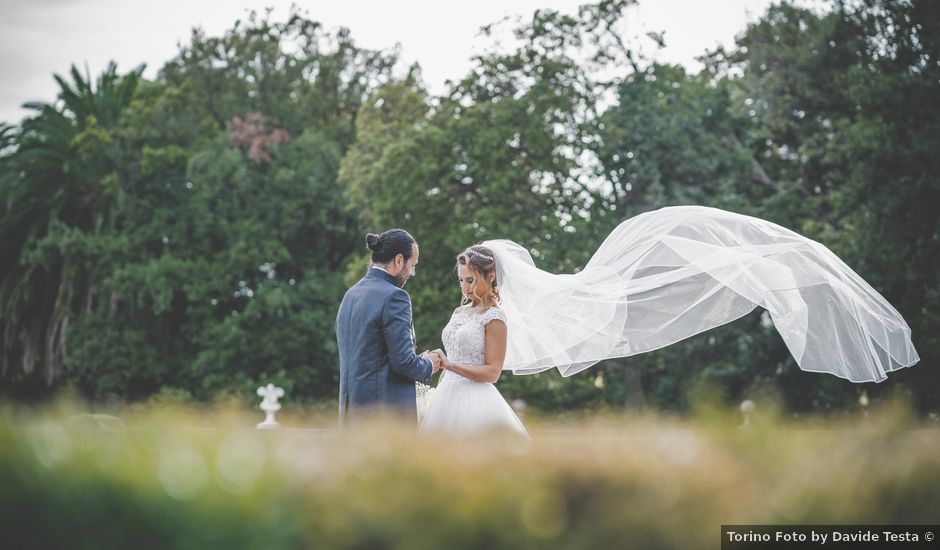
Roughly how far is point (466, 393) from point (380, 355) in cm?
87

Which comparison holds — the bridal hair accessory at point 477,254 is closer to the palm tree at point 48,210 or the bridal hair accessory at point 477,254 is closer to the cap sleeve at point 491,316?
the cap sleeve at point 491,316

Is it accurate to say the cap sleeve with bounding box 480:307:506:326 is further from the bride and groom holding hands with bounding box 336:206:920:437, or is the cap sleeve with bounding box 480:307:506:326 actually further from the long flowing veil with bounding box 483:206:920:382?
the long flowing veil with bounding box 483:206:920:382

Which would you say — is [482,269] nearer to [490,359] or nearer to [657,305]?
[490,359]

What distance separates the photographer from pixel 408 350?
579cm

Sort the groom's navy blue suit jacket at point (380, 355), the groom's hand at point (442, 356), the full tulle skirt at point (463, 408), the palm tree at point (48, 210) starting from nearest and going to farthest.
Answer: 1. the groom's navy blue suit jacket at point (380, 355)
2. the groom's hand at point (442, 356)
3. the full tulle skirt at point (463, 408)
4. the palm tree at point (48, 210)

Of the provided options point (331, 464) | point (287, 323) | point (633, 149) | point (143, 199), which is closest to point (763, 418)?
point (331, 464)

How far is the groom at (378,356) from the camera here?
5.80 m

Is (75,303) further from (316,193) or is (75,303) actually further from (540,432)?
(540,432)

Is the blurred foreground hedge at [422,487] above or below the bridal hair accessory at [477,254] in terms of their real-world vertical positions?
below

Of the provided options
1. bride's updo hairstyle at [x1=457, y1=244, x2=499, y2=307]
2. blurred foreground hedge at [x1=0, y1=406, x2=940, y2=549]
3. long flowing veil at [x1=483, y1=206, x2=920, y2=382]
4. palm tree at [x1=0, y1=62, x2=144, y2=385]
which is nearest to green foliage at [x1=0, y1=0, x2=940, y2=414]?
palm tree at [x1=0, y1=62, x2=144, y2=385]

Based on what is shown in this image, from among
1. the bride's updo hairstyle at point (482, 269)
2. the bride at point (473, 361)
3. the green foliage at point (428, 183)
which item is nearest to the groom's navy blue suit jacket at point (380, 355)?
the bride at point (473, 361)

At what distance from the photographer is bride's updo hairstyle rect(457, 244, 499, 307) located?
6590mm

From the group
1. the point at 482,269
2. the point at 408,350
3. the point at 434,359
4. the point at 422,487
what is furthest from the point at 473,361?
the point at 422,487

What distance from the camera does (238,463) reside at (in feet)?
7.22
